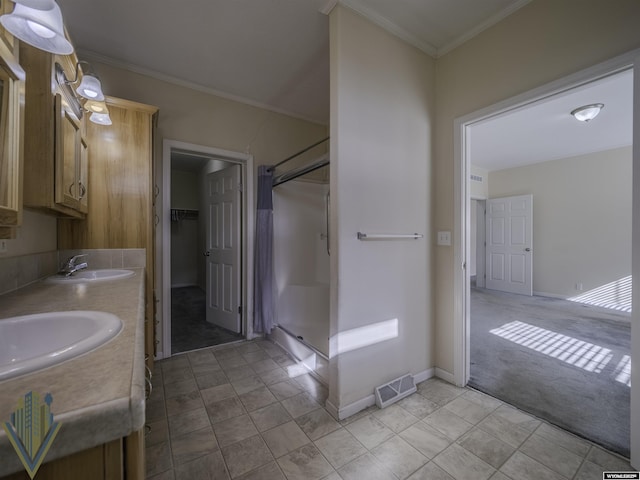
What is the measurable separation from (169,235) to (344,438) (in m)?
2.18

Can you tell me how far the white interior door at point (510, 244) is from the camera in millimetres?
5094

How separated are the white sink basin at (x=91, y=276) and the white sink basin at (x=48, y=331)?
2.81 ft

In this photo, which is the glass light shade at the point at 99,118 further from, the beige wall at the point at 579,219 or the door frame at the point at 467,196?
the beige wall at the point at 579,219

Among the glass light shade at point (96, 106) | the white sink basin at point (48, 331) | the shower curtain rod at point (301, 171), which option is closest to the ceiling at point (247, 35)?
the glass light shade at point (96, 106)

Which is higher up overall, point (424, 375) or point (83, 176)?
point (83, 176)

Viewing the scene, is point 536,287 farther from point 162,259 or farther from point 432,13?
point 162,259

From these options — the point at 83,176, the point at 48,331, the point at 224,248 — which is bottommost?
the point at 48,331

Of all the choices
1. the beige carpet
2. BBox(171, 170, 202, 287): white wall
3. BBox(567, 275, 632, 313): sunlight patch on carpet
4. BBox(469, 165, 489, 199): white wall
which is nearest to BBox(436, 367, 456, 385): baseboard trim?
the beige carpet

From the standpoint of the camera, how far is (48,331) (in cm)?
80

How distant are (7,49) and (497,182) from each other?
6.95 m

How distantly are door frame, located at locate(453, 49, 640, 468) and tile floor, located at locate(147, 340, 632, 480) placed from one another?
280 mm

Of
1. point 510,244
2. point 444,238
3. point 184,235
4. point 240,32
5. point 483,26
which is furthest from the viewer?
point 184,235

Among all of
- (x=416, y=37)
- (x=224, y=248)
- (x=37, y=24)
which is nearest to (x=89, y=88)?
(x=37, y=24)

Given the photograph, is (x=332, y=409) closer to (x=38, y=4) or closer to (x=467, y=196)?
(x=467, y=196)
